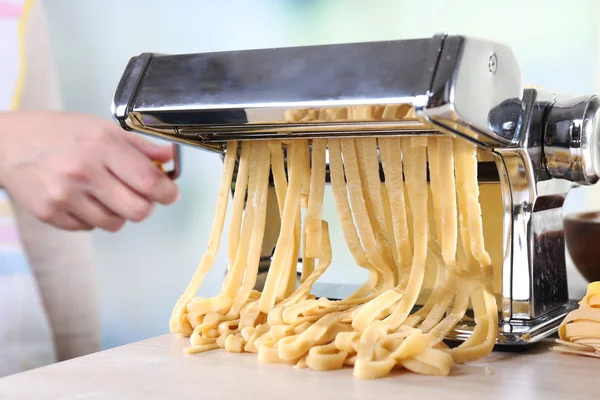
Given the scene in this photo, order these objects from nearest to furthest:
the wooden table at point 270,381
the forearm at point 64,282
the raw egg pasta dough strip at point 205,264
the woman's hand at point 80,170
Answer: the wooden table at point 270,381
the raw egg pasta dough strip at point 205,264
the woman's hand at point 80,170
the forearm at point 64,282

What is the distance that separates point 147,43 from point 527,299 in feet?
5.45

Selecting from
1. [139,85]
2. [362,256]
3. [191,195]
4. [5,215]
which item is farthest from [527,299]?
[191,195]

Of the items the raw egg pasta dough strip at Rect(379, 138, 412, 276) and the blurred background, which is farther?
the blurred background

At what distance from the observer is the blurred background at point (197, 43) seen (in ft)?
6.30

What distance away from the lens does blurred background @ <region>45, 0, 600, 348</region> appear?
192 centimetres

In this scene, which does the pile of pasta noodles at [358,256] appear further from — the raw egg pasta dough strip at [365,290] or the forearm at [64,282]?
the forearm at [64,282]

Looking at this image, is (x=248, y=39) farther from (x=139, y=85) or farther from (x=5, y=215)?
(x=139, y=85)

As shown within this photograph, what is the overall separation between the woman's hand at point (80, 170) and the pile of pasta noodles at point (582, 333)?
51cm

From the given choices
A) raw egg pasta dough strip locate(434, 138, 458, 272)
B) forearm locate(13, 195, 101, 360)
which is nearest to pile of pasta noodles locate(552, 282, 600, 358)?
raw egg pasta dough strip locate(434, 138, 458, 272)

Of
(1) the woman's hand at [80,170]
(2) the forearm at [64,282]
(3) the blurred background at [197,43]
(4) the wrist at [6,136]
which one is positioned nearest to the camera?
(1) the woman's hand at [80,170]

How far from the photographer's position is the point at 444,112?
561 mm

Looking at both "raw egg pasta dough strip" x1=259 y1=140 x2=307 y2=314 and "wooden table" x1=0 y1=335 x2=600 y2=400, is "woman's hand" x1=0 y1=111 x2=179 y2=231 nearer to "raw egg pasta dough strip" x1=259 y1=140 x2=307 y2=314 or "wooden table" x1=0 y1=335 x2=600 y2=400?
"raw egg pasta dough strip" x1=259 y1=140 x2=307 y2=314

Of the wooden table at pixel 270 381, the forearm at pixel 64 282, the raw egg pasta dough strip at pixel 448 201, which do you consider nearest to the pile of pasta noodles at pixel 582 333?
the wooden table at pixel 270 381

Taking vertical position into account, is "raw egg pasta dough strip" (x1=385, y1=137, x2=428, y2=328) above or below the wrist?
below
